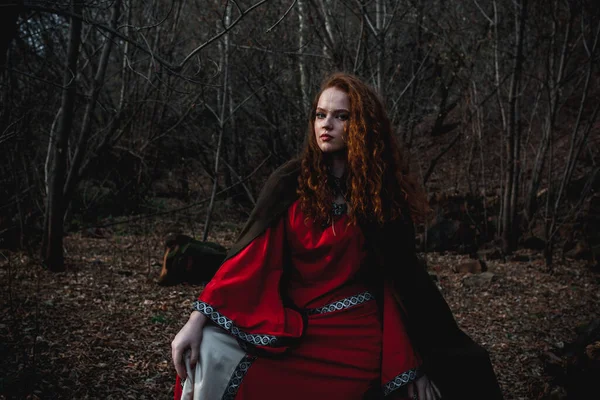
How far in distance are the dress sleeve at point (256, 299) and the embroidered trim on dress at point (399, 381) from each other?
0.40 meters

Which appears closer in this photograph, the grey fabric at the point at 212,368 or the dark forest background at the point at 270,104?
the grey fabric at the point at 212,368

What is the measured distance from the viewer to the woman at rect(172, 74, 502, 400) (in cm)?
198

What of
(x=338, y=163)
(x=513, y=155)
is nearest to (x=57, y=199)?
(x=338, y=163)

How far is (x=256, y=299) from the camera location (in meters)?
2.13

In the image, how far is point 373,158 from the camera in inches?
95.4

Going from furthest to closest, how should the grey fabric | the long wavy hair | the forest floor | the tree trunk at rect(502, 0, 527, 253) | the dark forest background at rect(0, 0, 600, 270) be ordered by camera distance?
the tree trunk at rect(502, 0, 527, 253)
the dark forest background at rect(0, 0, 600, 270)
the forest floor
the long wavy hair
the grey fabric

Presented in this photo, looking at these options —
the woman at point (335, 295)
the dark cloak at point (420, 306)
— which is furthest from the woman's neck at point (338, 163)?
the dark cloak at point (420, 306)

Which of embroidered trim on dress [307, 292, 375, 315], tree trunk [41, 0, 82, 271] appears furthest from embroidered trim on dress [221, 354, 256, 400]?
tree trunk [41, 0, 82, 271]

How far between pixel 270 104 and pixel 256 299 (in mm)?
7701

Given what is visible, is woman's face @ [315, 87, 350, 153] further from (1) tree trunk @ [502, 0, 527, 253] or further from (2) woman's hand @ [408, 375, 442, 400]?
(1) tree trunk @ [502, 0, 527, 253]

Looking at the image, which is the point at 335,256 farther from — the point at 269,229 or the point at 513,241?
the point at 513,241

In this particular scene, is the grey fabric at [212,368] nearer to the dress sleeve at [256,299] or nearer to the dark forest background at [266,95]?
the dress sleeve at [256,299]

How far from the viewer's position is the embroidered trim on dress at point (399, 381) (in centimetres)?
205

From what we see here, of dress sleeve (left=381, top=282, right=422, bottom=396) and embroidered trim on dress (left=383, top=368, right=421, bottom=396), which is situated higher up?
dress sleeve (left=381, top=282, right=422, bottom=396)
